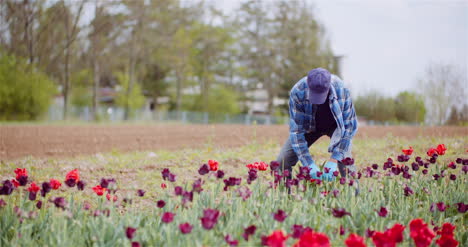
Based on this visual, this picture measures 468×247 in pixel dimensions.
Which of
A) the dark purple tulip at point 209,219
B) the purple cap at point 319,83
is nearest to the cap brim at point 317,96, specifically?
the purple cap at point 319,83

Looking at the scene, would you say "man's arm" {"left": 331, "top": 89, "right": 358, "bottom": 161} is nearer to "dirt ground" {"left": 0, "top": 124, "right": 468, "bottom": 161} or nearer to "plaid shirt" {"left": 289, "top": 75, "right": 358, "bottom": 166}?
"plaid shirt" {"left": 289, "top": 75, "right": 358, "bottom": 166}

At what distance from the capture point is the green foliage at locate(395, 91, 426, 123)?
24.1 feet

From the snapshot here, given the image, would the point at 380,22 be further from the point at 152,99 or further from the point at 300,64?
the point at 152,99

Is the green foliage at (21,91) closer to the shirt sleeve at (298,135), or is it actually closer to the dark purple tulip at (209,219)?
the shirt sleeve at (298,135)

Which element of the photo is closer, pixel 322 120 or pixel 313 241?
pixel 313 241

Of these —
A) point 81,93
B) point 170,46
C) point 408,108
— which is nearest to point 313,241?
point 408,108

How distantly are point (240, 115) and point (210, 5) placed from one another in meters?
9.15

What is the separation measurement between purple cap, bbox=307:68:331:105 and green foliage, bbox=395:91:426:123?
15.8ft

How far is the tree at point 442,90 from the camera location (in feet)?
16.5

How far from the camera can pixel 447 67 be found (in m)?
5.36

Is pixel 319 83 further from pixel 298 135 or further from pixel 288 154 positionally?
pixel 288 154

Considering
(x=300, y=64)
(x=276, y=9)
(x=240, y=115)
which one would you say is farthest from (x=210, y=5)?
(x=240, y=115)

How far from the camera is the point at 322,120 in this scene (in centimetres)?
367

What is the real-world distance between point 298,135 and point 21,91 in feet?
55.5
